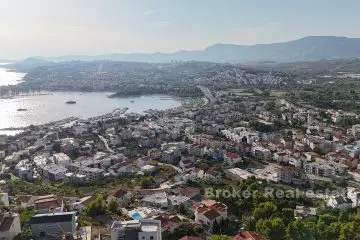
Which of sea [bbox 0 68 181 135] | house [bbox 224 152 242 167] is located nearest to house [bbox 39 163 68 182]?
house [bbox 224 152 242 167]

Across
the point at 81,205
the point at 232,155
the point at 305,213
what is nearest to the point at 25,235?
the point at 81,205

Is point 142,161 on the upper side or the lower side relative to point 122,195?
lower

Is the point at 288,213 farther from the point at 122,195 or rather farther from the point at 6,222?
the point at 6,222

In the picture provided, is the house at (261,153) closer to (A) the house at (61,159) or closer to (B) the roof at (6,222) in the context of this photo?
(A) the house at (61,159)

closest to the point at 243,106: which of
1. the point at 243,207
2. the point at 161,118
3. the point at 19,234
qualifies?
the point at 161,118

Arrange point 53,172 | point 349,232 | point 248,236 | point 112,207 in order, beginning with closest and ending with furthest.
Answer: point 349,232
point 248,236
point 112,207
point 53,172

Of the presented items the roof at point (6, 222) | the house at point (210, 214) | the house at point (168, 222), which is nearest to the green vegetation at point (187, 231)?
the house at point (168, 222)
